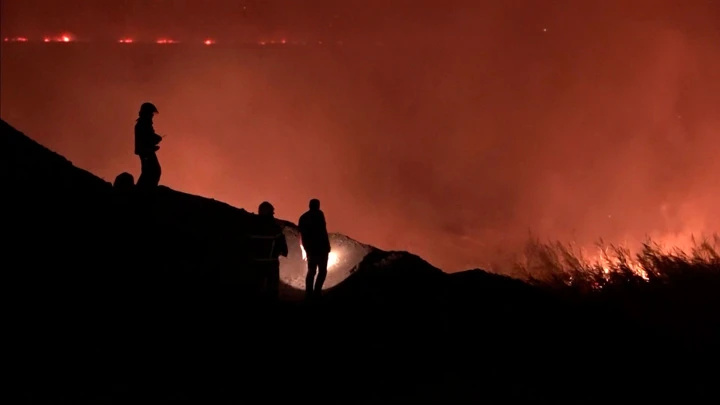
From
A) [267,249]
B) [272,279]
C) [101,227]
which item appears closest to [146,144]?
[101,227]

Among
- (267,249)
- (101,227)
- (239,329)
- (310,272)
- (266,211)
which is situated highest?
(266,211)

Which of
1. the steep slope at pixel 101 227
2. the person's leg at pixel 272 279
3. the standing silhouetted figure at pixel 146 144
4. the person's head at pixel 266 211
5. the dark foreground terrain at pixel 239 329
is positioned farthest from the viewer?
the person's head at pixel 266 211

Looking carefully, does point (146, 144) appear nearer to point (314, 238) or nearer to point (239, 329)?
point (314, 238)

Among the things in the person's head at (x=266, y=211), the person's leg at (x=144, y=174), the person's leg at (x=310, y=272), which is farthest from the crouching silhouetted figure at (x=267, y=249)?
the person's leg at (x=144, y=174)

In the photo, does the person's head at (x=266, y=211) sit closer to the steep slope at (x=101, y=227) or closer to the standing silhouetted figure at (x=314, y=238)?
the standing silhouetted figure at (x=314, y=238)

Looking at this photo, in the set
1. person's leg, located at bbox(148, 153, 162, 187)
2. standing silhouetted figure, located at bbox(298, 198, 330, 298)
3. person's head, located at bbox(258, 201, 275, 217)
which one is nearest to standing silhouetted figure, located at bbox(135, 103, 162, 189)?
person's leg, located at bbox(148, 153, 162, 187)

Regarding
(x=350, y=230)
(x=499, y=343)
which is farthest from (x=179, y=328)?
(x=350, y=230)

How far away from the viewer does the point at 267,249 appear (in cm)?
818

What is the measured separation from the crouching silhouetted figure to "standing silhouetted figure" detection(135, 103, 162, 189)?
1636 mm

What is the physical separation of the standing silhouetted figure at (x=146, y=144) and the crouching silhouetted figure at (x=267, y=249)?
1.64 meters

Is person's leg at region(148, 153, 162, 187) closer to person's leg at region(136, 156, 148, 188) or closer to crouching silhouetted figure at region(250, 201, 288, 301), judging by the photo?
person's leg at region(136, 156, 148, 188)

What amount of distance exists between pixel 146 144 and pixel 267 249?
222 cm

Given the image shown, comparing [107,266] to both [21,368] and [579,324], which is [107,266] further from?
[579,324]

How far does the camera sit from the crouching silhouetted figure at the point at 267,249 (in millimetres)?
7887
